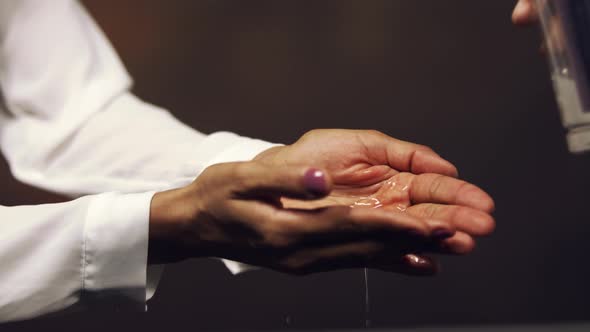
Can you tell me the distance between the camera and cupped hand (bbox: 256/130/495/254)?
55cm

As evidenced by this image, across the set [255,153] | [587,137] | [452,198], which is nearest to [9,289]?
[255,153]

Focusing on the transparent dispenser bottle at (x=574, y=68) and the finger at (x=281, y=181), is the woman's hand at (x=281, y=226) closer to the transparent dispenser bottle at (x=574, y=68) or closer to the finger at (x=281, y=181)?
the finger at (x=281, y=181)

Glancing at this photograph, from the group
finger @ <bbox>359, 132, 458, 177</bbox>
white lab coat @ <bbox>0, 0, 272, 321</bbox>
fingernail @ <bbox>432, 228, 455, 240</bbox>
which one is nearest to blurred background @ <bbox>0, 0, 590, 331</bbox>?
white lab coat @ <bbox>0, 0, 272, 321</bbox>

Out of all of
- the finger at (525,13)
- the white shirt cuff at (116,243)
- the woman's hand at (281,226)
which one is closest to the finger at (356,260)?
the woman's hand at (281,226)

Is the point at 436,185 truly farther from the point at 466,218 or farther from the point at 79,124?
the point at 79,124

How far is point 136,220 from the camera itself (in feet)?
1.77

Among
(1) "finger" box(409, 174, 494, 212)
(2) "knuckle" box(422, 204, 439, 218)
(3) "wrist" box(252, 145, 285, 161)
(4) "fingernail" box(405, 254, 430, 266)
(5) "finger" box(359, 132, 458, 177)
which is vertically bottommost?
(4) "fingernail" box(405, 254, 430, 266)

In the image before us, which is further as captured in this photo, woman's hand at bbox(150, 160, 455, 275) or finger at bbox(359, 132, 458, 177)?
finger at bbox(359, 132, 458, 177)

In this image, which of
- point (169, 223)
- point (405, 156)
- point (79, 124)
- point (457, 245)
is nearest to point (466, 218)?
point (457, 245)

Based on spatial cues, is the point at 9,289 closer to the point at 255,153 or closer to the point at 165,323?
the point at 165,323

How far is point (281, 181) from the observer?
418mm

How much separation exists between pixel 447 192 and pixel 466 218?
0.05 meters

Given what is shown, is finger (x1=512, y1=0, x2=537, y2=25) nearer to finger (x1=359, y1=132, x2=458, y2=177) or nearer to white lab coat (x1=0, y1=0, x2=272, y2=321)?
finger (x1=359, y1=132, x2=458, y2=177)

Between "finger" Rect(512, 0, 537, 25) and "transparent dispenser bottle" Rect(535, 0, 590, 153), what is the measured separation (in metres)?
0.12
